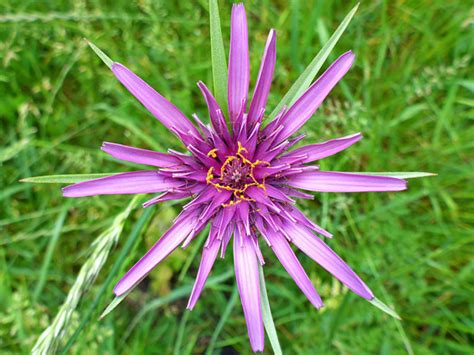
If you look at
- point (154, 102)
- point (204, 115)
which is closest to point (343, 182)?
point (154, 102)

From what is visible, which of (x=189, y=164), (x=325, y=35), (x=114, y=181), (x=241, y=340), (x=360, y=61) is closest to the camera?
(x=114, y=181)

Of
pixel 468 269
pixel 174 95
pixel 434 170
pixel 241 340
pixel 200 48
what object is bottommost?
pixel 241 340

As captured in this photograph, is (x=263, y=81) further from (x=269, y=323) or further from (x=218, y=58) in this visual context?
(x=269, y=323)

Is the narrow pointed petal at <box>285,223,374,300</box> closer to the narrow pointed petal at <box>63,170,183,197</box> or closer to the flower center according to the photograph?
the flower center

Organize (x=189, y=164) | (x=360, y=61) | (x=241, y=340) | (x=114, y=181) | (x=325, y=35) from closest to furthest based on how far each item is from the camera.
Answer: (x=114, y=181), (x=189, y=164), (x=325, y=35), (x=241, y=340), (x=360, y=61)

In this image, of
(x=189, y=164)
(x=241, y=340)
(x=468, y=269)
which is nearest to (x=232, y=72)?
(x=189, y=164)

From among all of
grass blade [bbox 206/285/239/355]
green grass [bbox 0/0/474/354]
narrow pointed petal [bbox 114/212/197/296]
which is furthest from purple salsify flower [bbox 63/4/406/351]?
green grass [bbox 0/0/474/354]

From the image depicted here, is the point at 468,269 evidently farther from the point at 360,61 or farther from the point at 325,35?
the point at 325,35

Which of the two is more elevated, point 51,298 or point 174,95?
point 174,95
